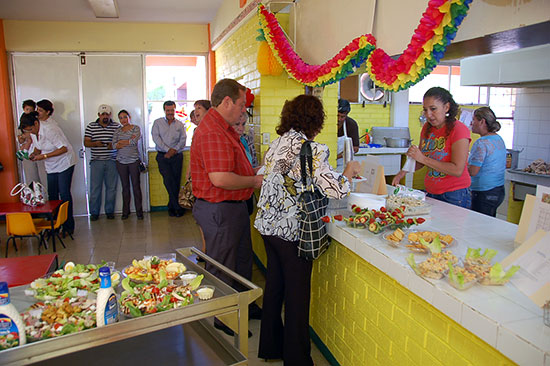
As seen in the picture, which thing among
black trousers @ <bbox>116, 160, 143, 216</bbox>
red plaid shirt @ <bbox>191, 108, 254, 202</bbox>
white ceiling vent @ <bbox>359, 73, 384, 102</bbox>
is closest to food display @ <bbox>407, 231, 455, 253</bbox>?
red plaid shirt @ <bbox>191, 108, 254, 202</bbox>

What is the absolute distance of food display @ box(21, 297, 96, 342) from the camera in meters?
1.61

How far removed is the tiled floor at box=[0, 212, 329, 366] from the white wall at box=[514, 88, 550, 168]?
4572mm

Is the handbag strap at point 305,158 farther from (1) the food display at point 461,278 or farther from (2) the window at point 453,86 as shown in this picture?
(2) the window at point 453,86

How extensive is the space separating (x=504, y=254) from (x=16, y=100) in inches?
306

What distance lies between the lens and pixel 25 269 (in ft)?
9.29

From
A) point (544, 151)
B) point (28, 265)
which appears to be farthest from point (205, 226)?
point (544, 151)

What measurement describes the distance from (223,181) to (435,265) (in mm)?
1572

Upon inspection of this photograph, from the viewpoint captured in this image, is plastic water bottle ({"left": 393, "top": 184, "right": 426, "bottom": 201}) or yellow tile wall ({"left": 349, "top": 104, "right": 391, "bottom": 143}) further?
yellow tile wall ({"left": 349, "top": 104, "right": 391, "bottom": 143})

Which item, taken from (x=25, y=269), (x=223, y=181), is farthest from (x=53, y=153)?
(x=223, y=181)

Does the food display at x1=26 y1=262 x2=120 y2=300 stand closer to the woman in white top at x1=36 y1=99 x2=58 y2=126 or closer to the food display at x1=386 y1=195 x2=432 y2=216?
the food display at x1=386 y1=195 x2=432 y2=216

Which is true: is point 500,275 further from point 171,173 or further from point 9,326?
point 171,173

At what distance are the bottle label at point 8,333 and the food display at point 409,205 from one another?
2.12m

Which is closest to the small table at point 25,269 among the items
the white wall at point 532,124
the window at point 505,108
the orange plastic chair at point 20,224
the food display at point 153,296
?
the food display at point 153,296

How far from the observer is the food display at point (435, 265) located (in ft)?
5.98
